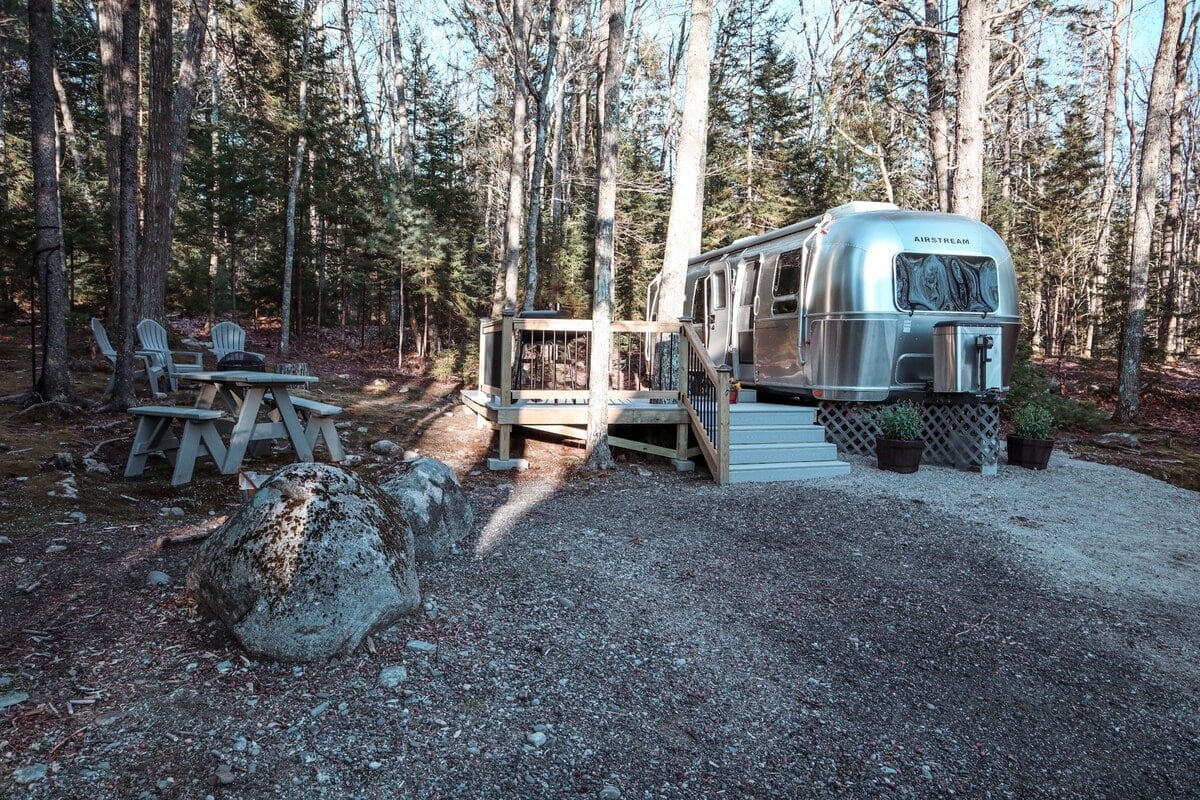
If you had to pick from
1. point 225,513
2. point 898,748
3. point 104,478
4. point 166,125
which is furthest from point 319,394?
point 898,748

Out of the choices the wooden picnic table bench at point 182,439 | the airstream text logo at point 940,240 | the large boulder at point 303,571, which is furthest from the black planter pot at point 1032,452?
the wooden picnic table bench at point 182,439

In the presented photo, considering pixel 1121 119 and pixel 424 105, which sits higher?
pixel 1121 119

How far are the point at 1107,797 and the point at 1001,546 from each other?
2980mm

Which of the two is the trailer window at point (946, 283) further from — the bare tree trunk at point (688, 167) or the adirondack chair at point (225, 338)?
the adirondack chair at point (225, 338)

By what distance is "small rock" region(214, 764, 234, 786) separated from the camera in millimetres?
2047

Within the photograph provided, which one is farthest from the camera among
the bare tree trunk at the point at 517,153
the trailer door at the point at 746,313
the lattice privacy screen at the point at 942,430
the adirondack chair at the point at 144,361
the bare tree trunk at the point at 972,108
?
the bare tree trunk at the point at 517,153

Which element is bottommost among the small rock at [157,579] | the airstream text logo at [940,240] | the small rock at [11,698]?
the small rock at [11,698]

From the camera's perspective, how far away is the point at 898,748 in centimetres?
253

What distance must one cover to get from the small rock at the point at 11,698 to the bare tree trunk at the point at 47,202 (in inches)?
236

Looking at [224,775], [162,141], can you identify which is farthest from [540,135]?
[224,775]

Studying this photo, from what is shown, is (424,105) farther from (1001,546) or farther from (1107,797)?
(1107,797)

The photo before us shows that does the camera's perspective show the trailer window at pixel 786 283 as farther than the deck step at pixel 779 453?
Yes

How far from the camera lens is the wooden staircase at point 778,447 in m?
7.10

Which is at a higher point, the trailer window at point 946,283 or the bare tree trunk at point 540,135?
the bare tree trunk at point 540,135
